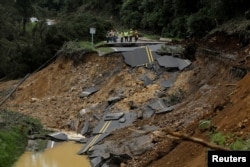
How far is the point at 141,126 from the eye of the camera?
19.7 m

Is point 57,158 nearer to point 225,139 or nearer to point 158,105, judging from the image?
point 158,105

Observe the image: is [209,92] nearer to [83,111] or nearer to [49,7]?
[83,111]

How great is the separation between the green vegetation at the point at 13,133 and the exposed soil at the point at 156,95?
180cm

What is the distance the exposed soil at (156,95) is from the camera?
1405 centimetres

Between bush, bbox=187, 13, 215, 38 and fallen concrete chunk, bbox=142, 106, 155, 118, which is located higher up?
bush, bbox=187, 13, 215, 38

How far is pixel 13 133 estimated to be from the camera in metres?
21.9

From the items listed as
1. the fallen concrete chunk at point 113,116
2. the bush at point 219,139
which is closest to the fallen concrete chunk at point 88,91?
the fallen concrete chunk at point 113,116

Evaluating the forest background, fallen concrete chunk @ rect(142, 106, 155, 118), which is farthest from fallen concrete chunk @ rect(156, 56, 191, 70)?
fallen concrete chunk @ rect(142, 106, 155, 118)

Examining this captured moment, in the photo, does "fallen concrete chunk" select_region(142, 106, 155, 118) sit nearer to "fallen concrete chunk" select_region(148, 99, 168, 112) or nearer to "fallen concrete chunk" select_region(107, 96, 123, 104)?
"fallen concrete chunk" select_region(148, 99, 168, 112)

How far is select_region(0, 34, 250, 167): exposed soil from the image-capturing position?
14.0m

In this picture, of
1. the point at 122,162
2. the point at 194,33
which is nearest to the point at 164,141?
the point at 122,162

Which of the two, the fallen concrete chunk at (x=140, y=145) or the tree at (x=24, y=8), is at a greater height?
the tree at (x=24, y=8)

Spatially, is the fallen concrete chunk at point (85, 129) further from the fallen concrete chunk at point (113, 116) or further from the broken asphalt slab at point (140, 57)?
the broken asphalt slab at point (140, 57)

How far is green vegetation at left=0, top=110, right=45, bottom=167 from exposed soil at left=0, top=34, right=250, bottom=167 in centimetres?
180
